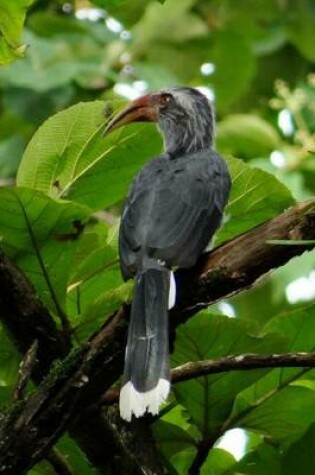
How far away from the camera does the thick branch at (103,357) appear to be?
3.09 meters

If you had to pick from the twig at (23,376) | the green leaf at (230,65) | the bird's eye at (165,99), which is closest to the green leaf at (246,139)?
the green leaf at (230,65)

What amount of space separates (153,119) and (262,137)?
3.86 ft

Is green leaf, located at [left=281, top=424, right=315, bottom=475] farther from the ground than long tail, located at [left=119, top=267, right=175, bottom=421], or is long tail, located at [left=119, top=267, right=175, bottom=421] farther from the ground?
long tail, located at [left=119, top=267, right=175, bottom=421]

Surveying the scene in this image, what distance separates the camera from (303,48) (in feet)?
22.4

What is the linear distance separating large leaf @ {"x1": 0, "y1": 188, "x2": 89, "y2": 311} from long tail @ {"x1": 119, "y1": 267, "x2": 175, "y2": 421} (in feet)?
0.77

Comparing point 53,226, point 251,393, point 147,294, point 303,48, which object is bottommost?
point 251,393

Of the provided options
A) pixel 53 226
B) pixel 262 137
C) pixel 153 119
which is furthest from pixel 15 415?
pixel 262 137

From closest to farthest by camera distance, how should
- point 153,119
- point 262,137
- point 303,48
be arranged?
point 153,119
point 262,137
point 303,48

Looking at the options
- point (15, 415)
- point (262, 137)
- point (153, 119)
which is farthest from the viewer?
point (262, 137)

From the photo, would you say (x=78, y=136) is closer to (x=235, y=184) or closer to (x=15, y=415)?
(x=235, y=184)

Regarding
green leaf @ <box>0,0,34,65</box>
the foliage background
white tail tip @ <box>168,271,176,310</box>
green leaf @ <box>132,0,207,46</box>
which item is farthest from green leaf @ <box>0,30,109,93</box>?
white tail tip @ <box>168,271,176,310</box>

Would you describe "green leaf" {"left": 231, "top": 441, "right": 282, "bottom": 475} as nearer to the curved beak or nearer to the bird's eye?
the curved beak

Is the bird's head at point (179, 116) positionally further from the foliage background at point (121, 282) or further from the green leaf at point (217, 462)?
the green leaf at point (217, 462)

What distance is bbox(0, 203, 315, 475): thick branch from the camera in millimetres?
3094
